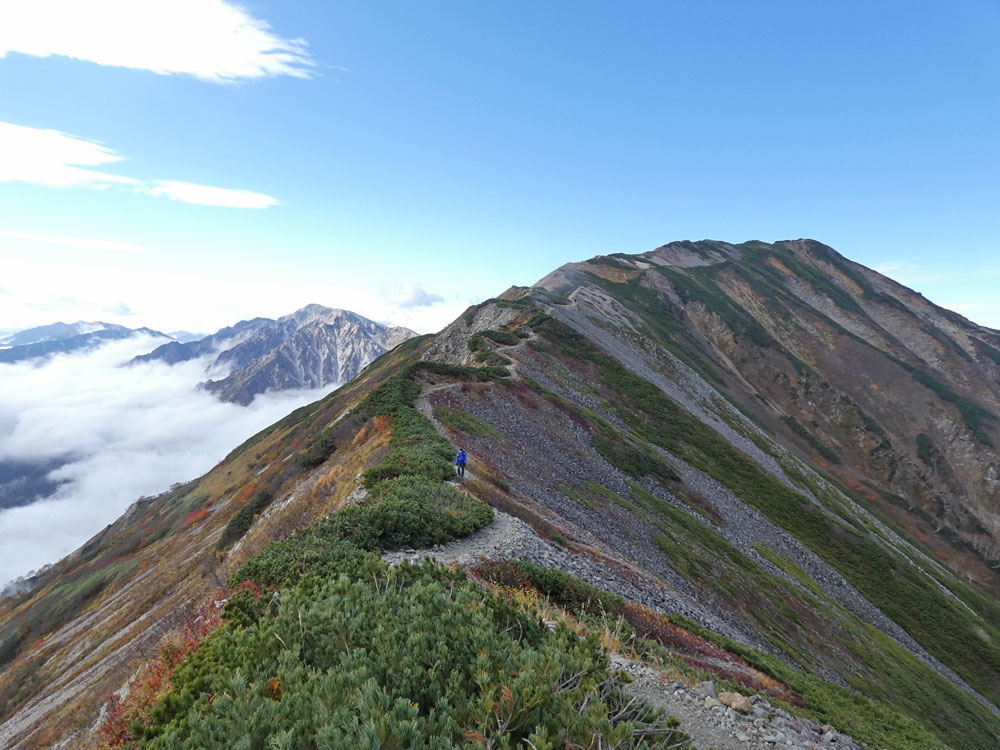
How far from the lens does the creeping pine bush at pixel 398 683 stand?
18.3ft

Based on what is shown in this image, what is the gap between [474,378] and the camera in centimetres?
4447

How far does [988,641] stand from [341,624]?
6317cm

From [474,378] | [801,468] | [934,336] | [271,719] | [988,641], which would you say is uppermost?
[934,336]

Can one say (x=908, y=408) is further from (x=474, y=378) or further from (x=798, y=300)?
(x=474, y=378)

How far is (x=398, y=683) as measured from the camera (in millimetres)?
6480

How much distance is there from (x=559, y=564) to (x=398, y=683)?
42.9 ft

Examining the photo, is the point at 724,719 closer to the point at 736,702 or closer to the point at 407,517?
the point at 736,702

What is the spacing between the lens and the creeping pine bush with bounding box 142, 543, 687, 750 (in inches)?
219

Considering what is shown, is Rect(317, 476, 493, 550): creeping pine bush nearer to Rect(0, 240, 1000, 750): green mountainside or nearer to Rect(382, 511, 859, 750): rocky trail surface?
Rect(0, 240, 1000, 750): green mountainside

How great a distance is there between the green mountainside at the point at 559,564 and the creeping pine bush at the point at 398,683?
48mm

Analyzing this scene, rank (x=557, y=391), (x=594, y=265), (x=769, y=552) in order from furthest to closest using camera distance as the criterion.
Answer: (x=594, y=265) < (x=557, y=391) < (x=769, y=552)

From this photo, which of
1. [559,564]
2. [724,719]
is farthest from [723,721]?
[559,564]

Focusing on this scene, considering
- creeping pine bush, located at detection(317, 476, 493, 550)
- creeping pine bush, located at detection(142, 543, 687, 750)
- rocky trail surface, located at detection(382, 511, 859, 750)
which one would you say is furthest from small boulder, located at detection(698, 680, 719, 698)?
creeping pine bush, located at detection(317, 476, 493, 550)

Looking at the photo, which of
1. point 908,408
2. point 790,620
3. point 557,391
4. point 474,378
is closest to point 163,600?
point 474,378
